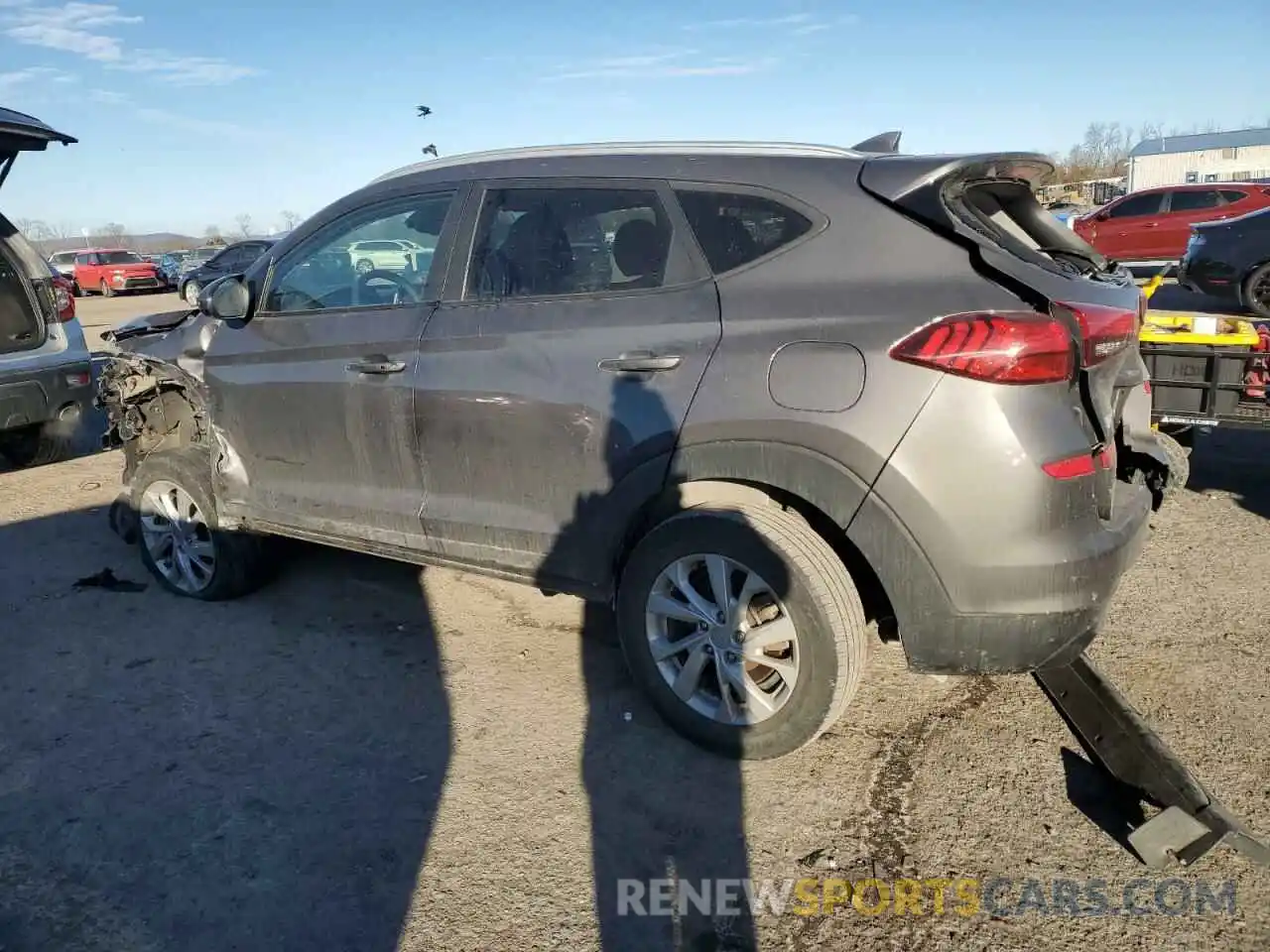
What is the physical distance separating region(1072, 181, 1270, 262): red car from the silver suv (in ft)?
57.7

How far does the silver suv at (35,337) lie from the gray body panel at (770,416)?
354 centimetres

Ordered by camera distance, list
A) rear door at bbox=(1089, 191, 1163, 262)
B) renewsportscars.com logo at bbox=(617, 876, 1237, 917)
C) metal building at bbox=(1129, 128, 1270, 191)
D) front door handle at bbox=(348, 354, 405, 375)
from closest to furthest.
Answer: renewsportscars.com logo at bbox=(617, 876, 1237, 917)
front door handle at bbox=(348, 354, 405, 375)
rear door at bbox=(1089, 191, 1163, 262)
metal building at bbox=(1129, 128, 1270, 191)

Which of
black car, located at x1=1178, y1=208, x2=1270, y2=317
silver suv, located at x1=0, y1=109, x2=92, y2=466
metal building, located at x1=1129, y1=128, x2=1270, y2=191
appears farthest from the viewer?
metal building, located at x1=1129, y1=128, x2=1270, y2=191

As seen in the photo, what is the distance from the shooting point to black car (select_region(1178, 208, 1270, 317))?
1139 cm

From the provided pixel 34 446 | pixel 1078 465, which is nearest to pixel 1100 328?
pixel 1078 465

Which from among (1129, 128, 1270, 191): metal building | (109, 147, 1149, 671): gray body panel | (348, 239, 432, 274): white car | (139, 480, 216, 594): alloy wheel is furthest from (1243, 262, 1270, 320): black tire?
(1129, 128, 1270, 191): metal building

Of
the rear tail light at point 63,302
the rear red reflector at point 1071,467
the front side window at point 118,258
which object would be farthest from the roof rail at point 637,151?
the front side window at point 118,258

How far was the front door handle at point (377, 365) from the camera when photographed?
140 inches

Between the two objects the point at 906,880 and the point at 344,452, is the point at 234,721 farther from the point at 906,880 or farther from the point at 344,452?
the point at 906,880

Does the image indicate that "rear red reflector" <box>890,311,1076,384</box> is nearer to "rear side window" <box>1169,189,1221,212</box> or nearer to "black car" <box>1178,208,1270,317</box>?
"black car" <box>1178,208,1270,317</box>

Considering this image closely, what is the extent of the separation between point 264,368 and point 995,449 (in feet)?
9.93

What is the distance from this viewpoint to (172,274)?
3341cm

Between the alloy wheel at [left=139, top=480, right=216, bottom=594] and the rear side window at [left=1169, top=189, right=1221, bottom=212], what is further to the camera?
the rear side window at [left=1169, top=189, right=1221, bottom=212]

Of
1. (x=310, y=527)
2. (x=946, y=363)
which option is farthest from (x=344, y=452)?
(x=946, y=363)
